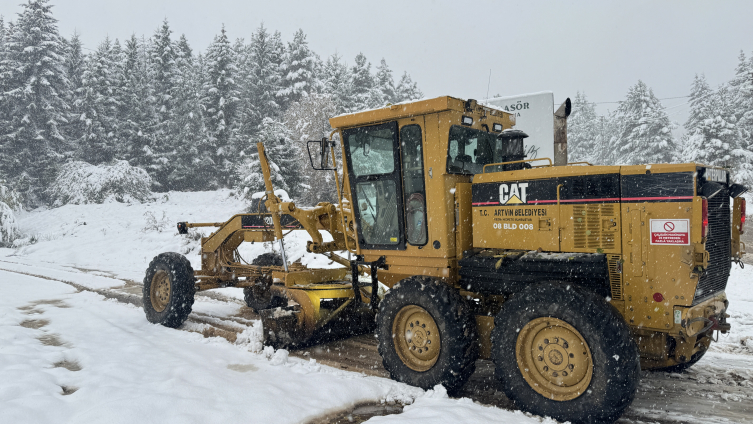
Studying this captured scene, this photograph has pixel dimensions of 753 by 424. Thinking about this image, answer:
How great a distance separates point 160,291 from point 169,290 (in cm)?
30

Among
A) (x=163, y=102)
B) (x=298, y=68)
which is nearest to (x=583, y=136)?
(x=298, y=68)

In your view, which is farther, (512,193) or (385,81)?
(385,81)

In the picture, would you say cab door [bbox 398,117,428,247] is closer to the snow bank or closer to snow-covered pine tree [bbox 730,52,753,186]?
the snow bank

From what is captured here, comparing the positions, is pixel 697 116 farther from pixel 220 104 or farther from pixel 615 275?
pixel 615 275

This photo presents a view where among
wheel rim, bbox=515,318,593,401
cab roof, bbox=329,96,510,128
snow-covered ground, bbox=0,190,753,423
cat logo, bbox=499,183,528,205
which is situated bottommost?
snow-covered ground, bbox=0,190,753,423

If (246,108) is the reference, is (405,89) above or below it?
above

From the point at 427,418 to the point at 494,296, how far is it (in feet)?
5.71

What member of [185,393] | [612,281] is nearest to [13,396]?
[185,393]

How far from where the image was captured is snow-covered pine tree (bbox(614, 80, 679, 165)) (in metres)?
39.0

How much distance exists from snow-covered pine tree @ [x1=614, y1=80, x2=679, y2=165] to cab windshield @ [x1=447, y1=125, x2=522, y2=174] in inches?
1506

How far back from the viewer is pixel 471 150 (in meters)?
5.56

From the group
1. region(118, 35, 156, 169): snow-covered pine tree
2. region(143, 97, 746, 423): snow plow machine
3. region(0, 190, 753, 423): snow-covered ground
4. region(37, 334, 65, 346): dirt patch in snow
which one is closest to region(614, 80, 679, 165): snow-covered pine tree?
region(0, 190, 753, 423): snow-covered ground

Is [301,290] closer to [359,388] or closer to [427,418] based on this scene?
[359,388]

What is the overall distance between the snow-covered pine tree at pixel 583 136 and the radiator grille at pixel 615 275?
166 feet
